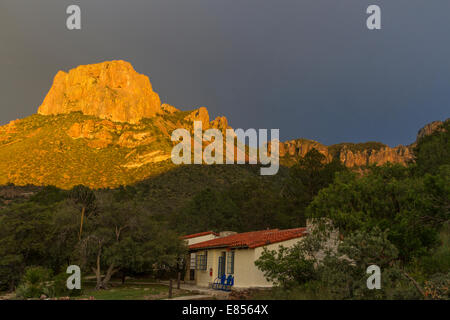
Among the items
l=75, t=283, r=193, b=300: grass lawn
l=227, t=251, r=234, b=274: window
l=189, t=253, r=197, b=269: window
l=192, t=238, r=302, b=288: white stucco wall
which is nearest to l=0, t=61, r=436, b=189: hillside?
l=189, t=253, r=197, b=269: window

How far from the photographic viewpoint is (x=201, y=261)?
85.8 feet

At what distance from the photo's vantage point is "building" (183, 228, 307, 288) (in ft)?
62.8

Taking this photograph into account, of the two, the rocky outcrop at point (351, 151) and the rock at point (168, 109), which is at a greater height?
the rock at point (168, 109)

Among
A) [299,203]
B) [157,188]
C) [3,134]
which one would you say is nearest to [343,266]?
[299,203]

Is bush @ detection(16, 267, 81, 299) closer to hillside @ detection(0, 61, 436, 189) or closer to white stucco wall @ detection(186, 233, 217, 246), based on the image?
white stucco wall @ detection(186, 233, 217, 246)

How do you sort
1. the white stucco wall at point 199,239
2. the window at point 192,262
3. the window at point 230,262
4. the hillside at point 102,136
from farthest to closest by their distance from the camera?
the hillside at point 102,136, the white stucco wall at point 199,239, the window at point 192,262, the window at point 230,262

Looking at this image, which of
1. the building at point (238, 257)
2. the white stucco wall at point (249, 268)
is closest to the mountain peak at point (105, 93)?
the building at point (238, 257)

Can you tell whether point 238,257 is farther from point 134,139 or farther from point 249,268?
point 134,139

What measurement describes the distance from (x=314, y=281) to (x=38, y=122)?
9808cm

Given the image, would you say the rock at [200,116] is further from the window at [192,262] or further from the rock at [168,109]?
the window at [192,262]

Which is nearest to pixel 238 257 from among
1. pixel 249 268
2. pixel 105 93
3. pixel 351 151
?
pixel 249 268

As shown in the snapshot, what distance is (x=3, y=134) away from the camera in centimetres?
8962

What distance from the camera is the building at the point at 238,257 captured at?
1914 cm
